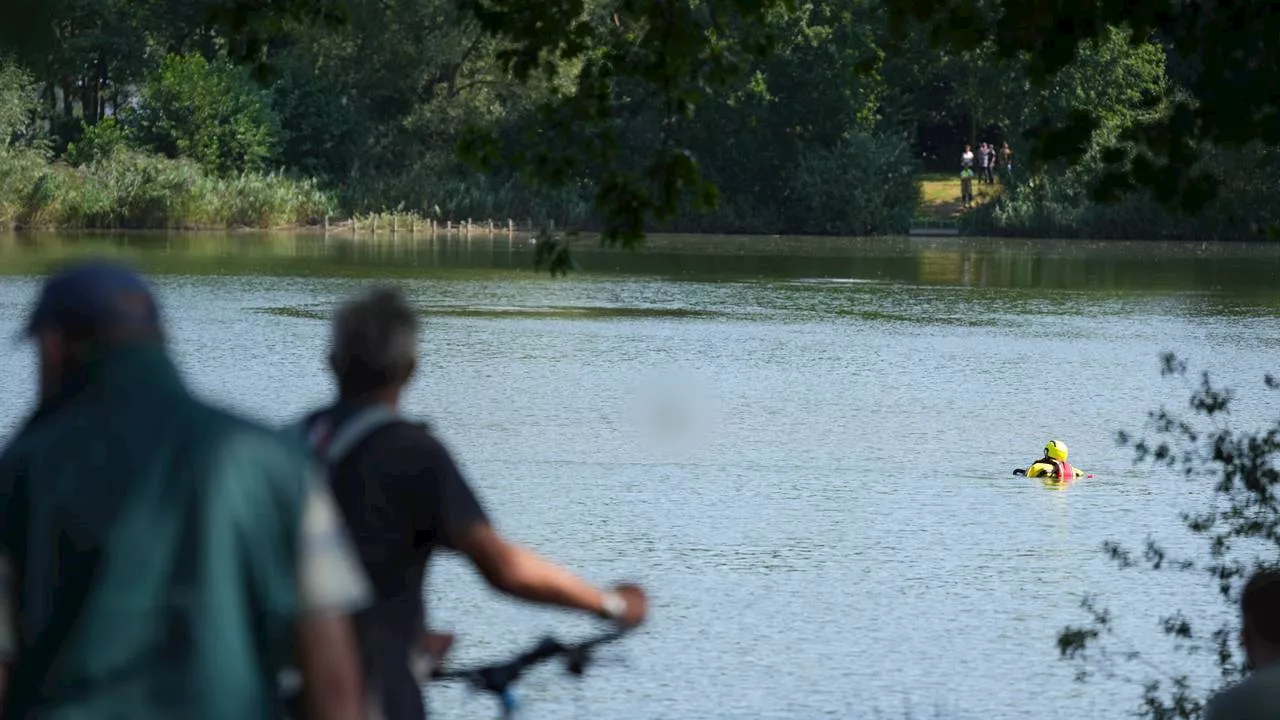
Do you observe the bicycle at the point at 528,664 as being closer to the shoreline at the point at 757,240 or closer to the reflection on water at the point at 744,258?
the reflection on water at the point at 744,258

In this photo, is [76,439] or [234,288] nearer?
[76,439]

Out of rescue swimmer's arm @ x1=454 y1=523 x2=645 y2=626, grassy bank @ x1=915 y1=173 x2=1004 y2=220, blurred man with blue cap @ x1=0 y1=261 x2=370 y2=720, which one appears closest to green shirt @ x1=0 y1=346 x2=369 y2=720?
blurred man with blue cap @ x1=0 y1=261 x2=370 y2=720

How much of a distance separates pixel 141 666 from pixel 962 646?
9683 millimetres

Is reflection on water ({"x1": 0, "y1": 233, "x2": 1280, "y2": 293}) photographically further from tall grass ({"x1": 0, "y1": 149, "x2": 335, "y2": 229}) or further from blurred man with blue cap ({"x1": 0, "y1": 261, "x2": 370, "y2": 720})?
blurred man with blue cap ({"x1": 0, "y1": 261, "x2": 370, "y2": 720})

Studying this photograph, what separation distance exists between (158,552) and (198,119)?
68.7m

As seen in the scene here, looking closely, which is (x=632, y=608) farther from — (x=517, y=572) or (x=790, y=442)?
(x=790, y=442)

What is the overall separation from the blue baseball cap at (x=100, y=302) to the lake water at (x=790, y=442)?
2195 mm

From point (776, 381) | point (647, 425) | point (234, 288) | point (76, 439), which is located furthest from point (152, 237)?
point (76, 439)

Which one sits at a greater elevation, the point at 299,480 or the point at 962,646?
the point at 299,480

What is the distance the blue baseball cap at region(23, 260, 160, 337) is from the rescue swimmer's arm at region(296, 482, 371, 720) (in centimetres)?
31

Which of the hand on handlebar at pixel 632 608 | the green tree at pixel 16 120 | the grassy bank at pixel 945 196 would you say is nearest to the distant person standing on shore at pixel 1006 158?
the grassy bank at pixel 945 196

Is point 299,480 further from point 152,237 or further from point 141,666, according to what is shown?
point 152,237

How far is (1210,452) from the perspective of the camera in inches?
316

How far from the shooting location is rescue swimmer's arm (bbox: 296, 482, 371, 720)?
287 cm
